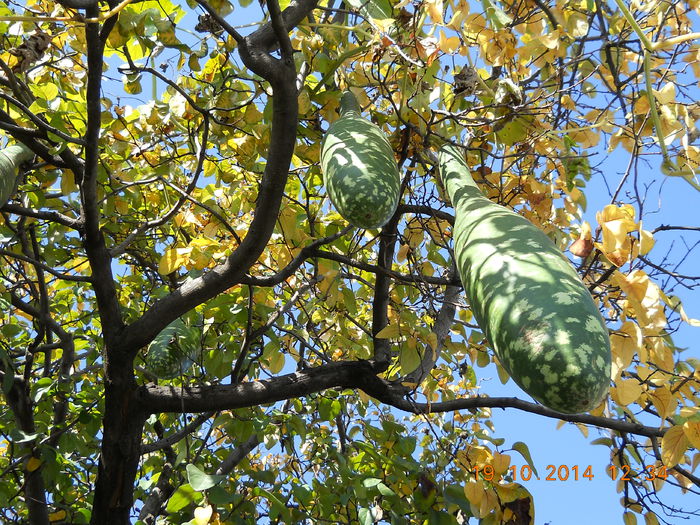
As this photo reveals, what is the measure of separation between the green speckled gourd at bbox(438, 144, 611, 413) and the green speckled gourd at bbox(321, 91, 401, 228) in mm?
264

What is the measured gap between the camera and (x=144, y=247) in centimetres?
351

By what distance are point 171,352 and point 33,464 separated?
835mm

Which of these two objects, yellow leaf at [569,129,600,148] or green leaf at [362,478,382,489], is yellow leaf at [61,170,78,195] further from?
yellow leaf at [569,129,600,148]

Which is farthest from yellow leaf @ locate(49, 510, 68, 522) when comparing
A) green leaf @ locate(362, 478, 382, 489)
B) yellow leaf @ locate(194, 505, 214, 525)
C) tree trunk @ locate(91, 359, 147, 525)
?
green leaf @ locate(362, 478, 382, 489)

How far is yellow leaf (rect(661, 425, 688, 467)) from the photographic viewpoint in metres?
1.88

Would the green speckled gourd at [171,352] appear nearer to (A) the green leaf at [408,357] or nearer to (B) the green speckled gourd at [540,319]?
(A) the green leaf at [408,357]

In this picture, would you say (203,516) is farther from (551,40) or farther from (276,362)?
(551,40)

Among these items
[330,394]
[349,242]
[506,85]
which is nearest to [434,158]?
[506,85]

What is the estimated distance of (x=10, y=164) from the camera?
6.35ft

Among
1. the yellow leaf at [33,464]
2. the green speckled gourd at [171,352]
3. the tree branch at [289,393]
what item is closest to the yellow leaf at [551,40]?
the tree branch at [289,393]

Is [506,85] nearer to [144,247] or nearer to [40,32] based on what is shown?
[40,32]

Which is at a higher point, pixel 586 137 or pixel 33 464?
pixel 586 137

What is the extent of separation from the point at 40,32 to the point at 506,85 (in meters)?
1.45

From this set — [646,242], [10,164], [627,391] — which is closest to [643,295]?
[646,242]
